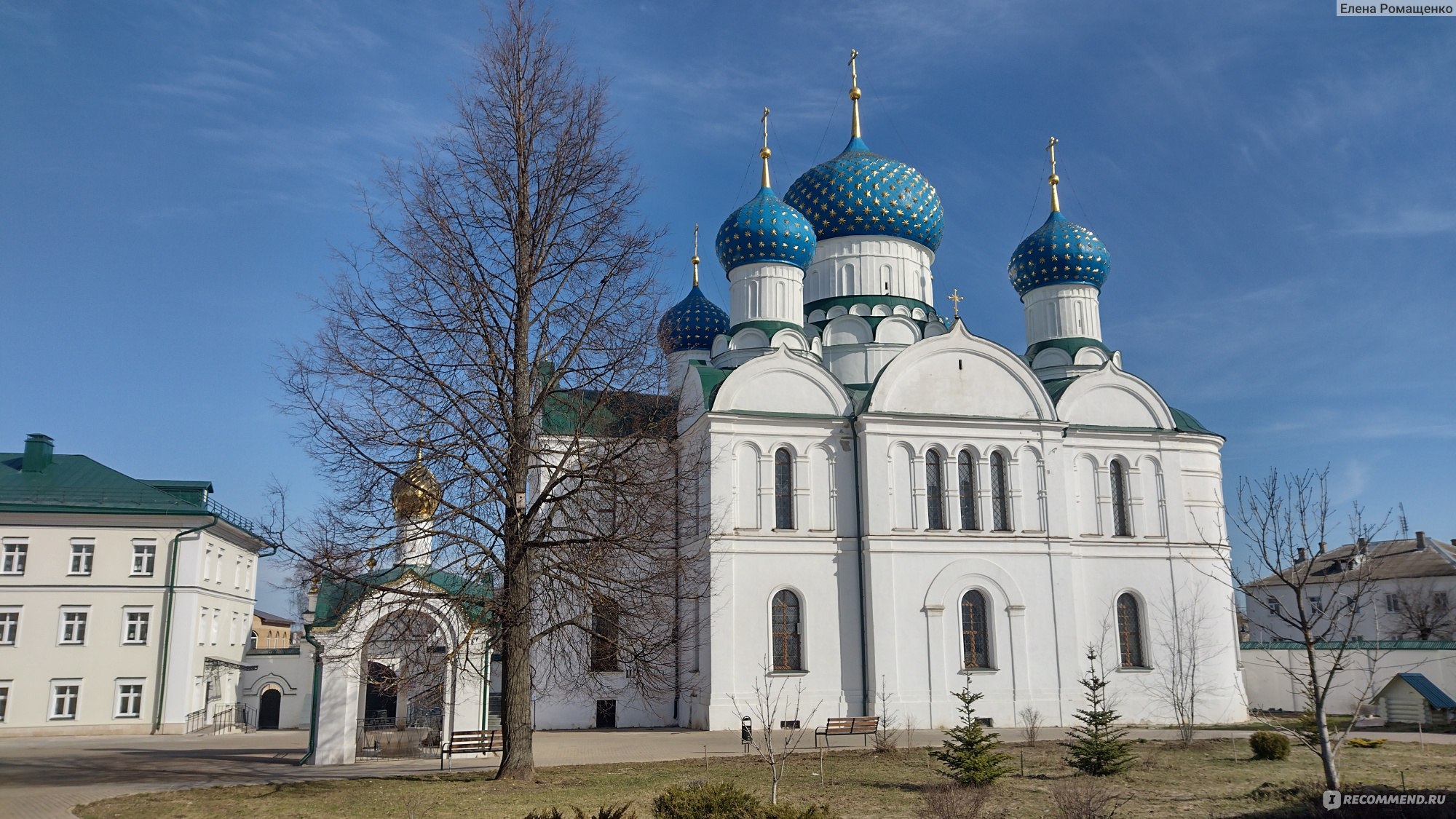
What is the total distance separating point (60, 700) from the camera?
80.0 ft

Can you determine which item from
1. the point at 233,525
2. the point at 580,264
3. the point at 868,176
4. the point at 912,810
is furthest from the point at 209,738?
the point at 868,176

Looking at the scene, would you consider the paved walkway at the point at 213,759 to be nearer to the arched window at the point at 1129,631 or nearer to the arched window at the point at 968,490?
the arched window at the point at 1129,631

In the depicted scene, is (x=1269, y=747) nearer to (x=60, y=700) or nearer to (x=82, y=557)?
(x=60, y=700)

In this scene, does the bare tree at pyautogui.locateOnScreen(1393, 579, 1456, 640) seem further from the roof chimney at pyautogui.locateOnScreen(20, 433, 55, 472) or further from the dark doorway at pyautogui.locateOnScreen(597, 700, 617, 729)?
the roof chimney at pyautogui.locateOnScreen(20, 433, 55, 472)

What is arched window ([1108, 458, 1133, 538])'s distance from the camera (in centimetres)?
2419

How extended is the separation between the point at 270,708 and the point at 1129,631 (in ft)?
80.1

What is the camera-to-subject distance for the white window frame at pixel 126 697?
24656 mm

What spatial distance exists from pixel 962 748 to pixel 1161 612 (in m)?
13.0

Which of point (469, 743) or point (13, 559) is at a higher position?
point (13, 559)

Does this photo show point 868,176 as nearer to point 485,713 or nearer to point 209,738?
point 485,713

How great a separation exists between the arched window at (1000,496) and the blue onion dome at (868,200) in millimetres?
7257

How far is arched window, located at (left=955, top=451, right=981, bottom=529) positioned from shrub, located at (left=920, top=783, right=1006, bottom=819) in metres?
10.8

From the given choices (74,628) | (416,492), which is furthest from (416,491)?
(74,628)

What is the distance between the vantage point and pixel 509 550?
12.0 meters
